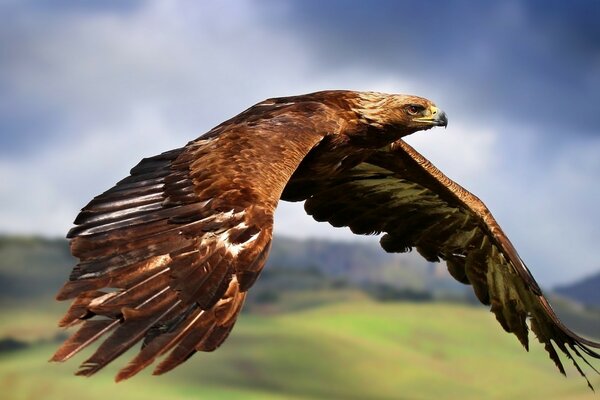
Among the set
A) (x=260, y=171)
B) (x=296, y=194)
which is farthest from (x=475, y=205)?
(x=260, y=171)

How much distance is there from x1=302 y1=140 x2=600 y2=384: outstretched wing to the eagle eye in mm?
1086

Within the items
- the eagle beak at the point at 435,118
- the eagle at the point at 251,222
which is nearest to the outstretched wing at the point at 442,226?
the eagle at the point at 251,222

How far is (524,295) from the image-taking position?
13.9 metres

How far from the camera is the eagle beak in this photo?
12242 millimetres

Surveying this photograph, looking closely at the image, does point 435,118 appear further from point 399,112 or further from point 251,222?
point 251,222

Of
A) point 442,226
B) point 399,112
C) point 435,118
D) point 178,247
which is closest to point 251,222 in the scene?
point 178,247

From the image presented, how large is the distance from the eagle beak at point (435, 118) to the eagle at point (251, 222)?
0.07ft

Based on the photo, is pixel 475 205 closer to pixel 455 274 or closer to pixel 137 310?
pixel 455 274

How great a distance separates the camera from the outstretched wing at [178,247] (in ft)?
28.2

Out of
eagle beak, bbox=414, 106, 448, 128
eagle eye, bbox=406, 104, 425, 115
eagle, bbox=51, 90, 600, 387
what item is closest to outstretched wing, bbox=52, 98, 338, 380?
eagle, bbox=51, 90, 600, 387

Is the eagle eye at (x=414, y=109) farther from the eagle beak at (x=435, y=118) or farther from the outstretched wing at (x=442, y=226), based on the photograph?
the outstretched wing at (x=442, y=226)

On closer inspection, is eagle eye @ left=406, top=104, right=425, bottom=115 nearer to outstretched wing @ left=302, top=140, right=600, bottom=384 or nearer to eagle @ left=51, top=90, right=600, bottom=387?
eagle @ left=51, top=90, right=600, bottom=387

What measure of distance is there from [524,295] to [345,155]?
313 cm

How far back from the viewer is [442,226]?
46.5ft
